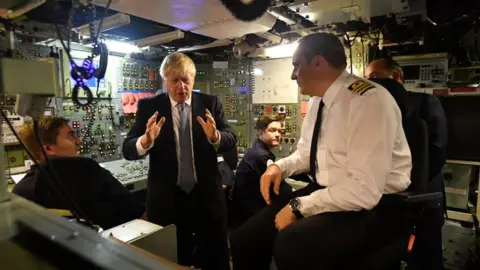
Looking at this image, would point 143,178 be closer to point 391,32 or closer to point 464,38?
point 391,32

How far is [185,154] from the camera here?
178cm

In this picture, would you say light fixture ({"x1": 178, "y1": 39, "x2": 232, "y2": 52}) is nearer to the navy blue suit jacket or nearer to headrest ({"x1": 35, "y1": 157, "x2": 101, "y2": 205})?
the navy blue suit jacket

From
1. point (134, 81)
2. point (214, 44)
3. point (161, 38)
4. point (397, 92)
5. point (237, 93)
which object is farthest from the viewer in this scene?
point (237, 93)

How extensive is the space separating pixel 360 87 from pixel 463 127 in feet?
A: 6.79

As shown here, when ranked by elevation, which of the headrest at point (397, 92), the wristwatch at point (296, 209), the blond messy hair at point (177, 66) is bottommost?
the wristwatch at point (296, 209)

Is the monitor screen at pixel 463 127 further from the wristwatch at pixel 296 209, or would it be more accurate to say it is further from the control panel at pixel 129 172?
the control panel at pixel 129 172

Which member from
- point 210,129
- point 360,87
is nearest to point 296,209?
point 360,87

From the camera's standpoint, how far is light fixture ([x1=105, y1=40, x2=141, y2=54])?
307 cm

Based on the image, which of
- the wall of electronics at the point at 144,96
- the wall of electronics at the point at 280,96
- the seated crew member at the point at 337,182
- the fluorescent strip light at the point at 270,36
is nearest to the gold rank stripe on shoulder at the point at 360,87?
the seated crew member at the point at 337,182

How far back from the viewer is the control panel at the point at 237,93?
3.99 m

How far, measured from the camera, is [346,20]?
2.42 metres

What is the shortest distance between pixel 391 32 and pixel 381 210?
2178 mm

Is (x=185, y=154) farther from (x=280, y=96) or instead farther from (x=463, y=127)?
(x=463, y=127)

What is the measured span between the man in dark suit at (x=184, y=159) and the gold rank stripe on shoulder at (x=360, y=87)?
0.79 meters
